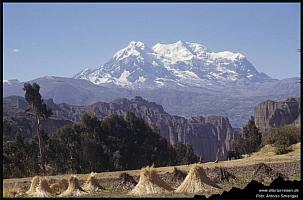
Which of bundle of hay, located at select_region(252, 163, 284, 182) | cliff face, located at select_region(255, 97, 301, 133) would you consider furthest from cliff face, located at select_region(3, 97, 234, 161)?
bundle of hay, located at select_region(252, 163, 284, 182)

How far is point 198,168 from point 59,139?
98.5 feet

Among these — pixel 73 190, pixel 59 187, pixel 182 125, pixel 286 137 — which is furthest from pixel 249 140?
pixel 182 125

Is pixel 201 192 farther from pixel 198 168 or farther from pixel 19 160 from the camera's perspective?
pixel 19 160

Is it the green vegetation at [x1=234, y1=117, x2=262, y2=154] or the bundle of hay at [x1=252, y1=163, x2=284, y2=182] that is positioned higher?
the bundle of hay at [x1=252, y1=163, x2=284, y2=182]

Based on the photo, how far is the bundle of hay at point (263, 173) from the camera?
1695cm

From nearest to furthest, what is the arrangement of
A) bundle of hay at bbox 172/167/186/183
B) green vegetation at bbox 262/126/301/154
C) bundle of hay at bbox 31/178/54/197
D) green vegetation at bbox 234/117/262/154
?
bundle of hay at bbox 31/178/54/197, bundle of hay at bbox 172/167/186/183, green vegetation at bbox 262/126/301/154, green vegetation at bbox 234/117/262/154

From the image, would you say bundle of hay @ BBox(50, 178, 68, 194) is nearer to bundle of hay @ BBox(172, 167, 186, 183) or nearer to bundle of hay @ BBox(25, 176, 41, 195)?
bundle of hay @ BBox(25, 176, 41, 195)

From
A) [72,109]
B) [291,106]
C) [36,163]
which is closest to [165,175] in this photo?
[36,163]

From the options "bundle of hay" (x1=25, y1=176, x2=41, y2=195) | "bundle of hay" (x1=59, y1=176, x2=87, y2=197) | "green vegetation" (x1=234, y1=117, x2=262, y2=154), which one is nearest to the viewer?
"bundle of hay" (x1=59, y1=176, x2=87, y2=197)

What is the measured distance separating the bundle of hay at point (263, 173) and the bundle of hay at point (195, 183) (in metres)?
3.40

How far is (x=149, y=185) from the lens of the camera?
1373 centimetres

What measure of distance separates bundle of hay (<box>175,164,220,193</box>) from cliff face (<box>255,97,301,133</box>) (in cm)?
9031

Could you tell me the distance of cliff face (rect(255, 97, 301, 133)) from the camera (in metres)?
109

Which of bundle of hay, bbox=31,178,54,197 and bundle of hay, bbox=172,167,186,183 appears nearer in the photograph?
bundle of hay, bbox=31,178,54,197
